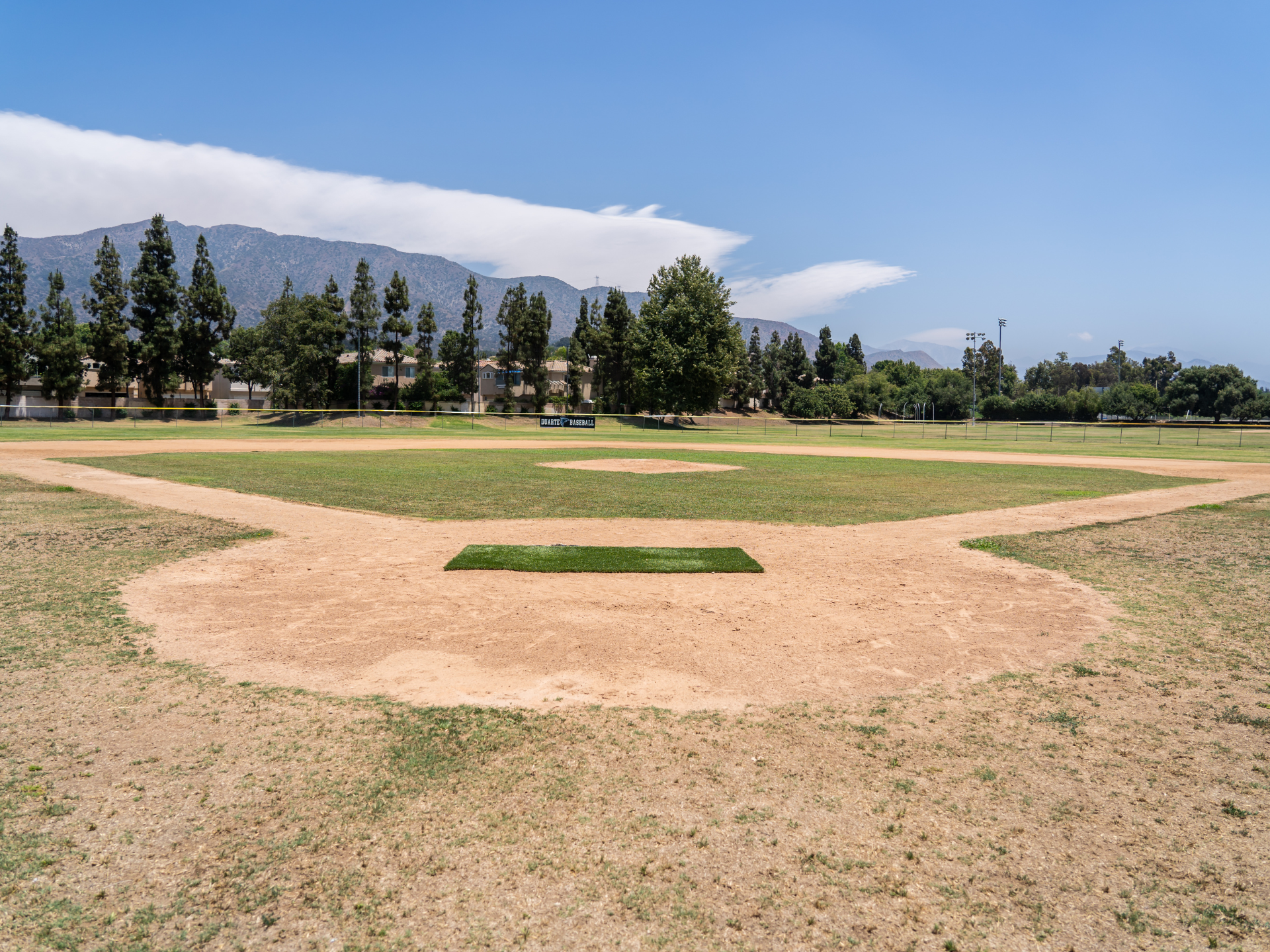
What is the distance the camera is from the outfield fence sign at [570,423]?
64.7m

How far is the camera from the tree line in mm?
61969

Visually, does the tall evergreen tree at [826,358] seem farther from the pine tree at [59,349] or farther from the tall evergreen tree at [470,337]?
the pine tree at [59,349]

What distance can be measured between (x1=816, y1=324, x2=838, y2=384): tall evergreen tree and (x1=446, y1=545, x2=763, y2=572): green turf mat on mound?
13374 cm

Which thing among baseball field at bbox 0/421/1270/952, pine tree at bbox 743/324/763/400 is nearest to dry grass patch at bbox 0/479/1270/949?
baseball field at bbox 0/421/1270/952

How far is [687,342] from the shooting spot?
7419cm

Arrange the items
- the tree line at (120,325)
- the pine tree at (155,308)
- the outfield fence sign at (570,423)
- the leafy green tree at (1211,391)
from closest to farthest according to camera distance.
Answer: the tree line at (120,325) → the outfield fence sign at (570,423) → the pine tree at (155,308) → the leafy green tree at (1211,391)

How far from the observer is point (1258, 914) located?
2.80m

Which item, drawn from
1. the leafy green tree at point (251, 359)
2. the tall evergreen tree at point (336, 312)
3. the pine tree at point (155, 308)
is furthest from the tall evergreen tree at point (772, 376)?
the pine tree at point (155, 308)

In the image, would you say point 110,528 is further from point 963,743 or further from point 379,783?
point 963,743

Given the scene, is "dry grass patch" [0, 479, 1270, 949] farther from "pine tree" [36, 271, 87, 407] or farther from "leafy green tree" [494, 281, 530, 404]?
"leafy green tree" [494, 281, 530, 404]

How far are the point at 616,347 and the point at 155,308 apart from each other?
4598 centimetres

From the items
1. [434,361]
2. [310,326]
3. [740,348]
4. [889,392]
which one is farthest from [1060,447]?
[889,392]

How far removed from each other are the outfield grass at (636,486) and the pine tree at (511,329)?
51800 mm

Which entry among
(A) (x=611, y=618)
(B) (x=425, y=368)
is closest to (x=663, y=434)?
(B) (x=425, y=368)
